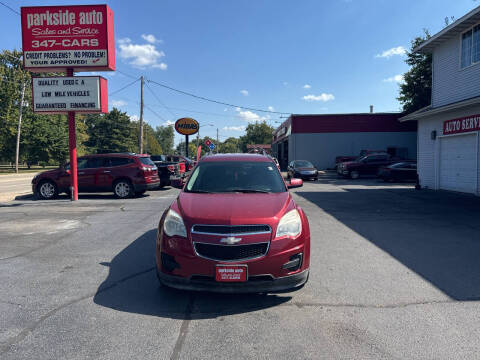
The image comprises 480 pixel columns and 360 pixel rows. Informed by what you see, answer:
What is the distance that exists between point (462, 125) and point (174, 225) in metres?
14.1

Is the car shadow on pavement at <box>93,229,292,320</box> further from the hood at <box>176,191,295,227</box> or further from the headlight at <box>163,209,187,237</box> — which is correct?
the hood at <box>176,191,295,227</box>

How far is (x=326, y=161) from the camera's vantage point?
114 ft

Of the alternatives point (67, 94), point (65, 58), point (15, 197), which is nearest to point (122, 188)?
point (67, 94)

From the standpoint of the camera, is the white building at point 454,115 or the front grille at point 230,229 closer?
the front grille at point 230,229

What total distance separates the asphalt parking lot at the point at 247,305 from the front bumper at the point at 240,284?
0.90 feet

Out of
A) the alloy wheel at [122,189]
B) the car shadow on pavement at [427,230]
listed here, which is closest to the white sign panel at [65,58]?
the alloy wheel at [122,189]

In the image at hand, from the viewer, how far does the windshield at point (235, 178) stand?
15.9ft

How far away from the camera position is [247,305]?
12.4 feet

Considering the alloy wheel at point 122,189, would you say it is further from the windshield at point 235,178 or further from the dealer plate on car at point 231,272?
the dealer plate on car at point 231,272

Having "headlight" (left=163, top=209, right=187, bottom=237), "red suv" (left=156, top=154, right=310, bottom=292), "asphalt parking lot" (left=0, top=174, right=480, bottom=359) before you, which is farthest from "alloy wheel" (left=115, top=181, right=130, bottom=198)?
"headlight" (left=163, top=209, right=187, bottom=237)

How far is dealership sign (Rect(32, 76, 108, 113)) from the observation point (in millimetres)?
13023

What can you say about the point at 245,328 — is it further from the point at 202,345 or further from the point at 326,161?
the point at 326,161

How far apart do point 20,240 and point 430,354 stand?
7228 millimetres

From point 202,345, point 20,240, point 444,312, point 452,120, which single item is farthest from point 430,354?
point 452,120
